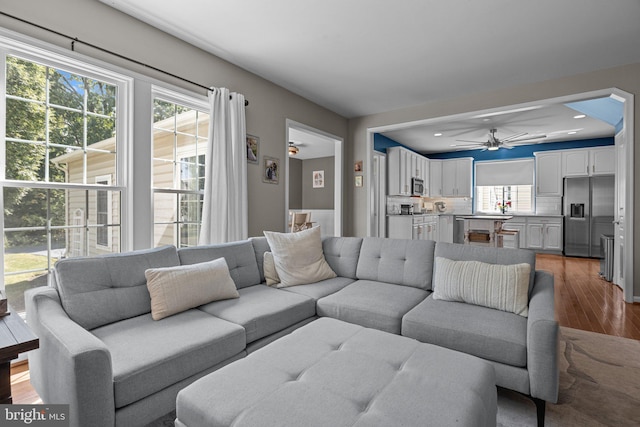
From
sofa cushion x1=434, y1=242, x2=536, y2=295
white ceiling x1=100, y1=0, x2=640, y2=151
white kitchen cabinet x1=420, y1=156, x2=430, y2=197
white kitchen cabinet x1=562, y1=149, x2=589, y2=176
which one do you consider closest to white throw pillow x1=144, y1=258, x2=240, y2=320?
sofa cushion x1=434, y1=242, x2=536, y2=295

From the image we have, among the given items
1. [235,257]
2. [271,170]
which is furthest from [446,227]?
[235,257]

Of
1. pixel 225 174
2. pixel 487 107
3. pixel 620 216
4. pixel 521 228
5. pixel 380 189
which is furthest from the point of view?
pixel 521 228

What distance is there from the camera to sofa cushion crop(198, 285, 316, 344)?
76.4 inches

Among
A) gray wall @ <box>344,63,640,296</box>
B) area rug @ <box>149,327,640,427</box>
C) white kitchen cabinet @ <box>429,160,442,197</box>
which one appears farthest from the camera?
white kitchen cabinet @ <box>429,160,442,197</box>

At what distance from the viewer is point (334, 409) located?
1043mm

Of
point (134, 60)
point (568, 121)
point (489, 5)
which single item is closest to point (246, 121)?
point (134, 60)

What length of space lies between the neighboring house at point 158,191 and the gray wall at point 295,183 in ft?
19.5

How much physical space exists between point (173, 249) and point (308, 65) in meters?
2.62

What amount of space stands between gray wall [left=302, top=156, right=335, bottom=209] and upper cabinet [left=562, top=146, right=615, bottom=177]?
18.4 ft

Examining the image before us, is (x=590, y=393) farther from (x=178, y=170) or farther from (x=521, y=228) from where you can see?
(x=521, y=228)

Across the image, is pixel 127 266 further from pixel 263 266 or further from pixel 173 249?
pixel 263 266

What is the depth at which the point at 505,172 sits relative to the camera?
26.5ft

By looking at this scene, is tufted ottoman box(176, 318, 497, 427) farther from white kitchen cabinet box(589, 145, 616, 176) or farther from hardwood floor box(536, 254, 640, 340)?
white kitchen cabinet box(589, 145, 616, 176)

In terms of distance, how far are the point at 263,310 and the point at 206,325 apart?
0.38 metres
